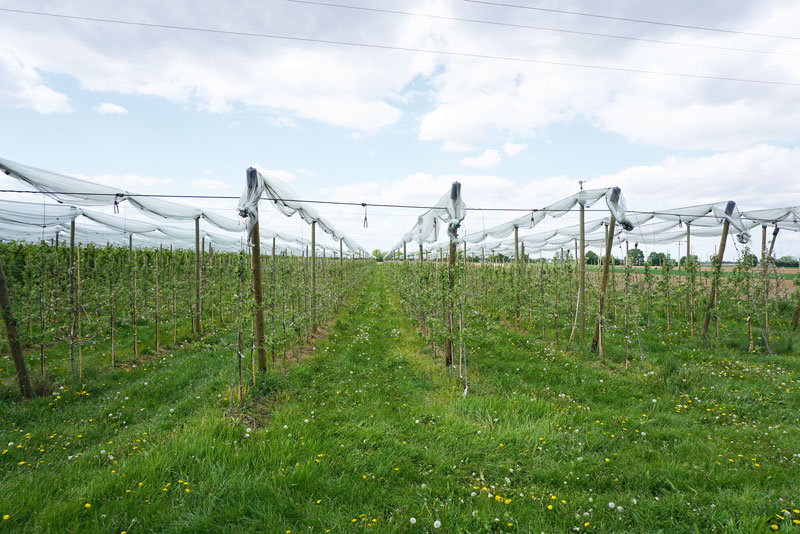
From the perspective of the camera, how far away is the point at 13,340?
563 centimetres

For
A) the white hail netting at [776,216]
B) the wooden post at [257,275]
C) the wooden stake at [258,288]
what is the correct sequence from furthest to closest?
the white hail netting at [776,216] < the wooden stake at [258,288] < the wooden post at [257,275]

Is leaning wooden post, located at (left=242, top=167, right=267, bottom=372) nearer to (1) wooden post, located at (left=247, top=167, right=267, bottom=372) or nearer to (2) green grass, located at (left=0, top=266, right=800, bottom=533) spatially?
(1) wooden post, located at (left=247, top=167, right=267, bottom=372)

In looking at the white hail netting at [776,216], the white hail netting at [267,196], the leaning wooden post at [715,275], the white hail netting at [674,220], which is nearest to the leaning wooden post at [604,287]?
the white hail netting at [674,220]

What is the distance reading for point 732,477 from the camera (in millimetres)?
3537

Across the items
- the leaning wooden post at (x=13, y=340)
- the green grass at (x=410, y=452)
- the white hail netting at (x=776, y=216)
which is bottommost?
the green grass at (x=410, y=452)

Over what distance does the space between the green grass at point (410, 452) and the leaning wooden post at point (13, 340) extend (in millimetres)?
312

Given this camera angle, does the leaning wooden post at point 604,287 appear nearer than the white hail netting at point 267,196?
No

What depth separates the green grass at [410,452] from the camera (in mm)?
3016

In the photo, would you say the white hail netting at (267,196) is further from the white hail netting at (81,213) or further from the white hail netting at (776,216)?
the white hail netting at (776,216)

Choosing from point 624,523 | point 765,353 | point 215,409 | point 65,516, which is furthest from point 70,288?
point 765,353

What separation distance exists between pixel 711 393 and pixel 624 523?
15.3 feet

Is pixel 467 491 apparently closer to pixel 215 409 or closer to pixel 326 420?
pixel 326 420

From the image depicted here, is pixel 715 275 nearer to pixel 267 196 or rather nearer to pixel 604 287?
pixel 604 287

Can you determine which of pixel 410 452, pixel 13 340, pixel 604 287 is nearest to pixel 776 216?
pixel 604 287
